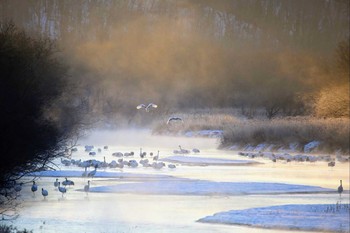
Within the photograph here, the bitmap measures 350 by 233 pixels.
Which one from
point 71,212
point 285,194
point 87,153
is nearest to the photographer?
point 71,212

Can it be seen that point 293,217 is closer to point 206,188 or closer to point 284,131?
point 206,188

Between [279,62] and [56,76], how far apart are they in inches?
952

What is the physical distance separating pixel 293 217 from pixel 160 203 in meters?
3.11

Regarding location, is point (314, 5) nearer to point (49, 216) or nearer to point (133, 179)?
point (133, 179)

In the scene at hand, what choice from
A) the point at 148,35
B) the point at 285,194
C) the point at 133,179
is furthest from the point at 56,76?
the point at 148,35

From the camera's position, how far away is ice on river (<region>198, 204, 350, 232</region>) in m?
13.7

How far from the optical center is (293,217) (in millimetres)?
14359

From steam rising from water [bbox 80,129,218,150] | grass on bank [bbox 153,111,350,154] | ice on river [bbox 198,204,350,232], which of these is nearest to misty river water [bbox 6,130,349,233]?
ice on river [bbox 198,204,350,232]

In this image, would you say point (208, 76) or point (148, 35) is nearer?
point (208, 76)

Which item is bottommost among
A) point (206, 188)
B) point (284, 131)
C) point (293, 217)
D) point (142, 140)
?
point (293, 217)

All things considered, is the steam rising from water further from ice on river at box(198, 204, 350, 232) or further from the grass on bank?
ice on river at box(198, 204, 350, 232)

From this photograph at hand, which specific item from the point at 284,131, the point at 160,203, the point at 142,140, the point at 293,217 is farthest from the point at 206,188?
the point at 142,140

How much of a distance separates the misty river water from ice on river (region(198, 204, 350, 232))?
0.39 metres

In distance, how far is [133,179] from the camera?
21562 millimetres
